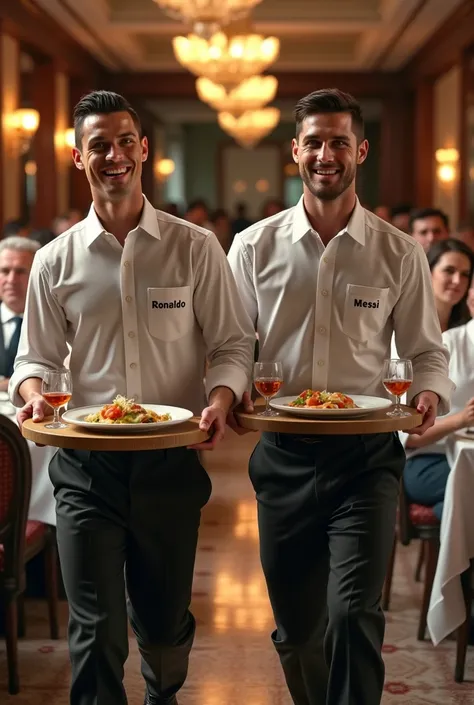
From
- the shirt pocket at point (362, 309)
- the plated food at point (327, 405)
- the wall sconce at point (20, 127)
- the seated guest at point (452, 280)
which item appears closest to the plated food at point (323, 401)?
the plated food at point (327, 405)

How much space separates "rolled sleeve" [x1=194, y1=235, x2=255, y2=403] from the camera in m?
2.88

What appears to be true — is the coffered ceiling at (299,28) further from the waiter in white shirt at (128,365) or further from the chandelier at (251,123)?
the waiter in white shirt at (128,365)

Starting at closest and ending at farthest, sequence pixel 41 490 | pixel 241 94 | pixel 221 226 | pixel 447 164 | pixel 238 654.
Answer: pixel 238 654, pixel 41 490, pixel 241 94, pixel 447 164, pixel 221 226

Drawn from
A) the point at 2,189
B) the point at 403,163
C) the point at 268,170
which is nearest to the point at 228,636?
the point at 2,189

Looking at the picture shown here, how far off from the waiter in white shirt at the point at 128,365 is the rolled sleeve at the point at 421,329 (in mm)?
472

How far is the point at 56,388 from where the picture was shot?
274 centimetres

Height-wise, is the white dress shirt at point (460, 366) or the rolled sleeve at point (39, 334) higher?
the rolled sleeve at point (39, 334)

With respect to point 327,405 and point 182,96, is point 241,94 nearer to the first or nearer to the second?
point 182,96

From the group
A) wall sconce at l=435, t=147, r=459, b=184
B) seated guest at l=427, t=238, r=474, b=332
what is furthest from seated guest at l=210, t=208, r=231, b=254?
seated guest at l=427, t=238, r=474, b=332

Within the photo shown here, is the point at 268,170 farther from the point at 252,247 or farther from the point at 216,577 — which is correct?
the point at 252,247

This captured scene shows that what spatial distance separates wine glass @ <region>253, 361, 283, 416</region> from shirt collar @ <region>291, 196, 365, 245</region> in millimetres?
397

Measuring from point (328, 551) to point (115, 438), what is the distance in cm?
78

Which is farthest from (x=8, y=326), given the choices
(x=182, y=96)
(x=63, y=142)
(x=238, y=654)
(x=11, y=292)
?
(x=182, y=96)

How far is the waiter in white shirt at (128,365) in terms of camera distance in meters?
2.74
